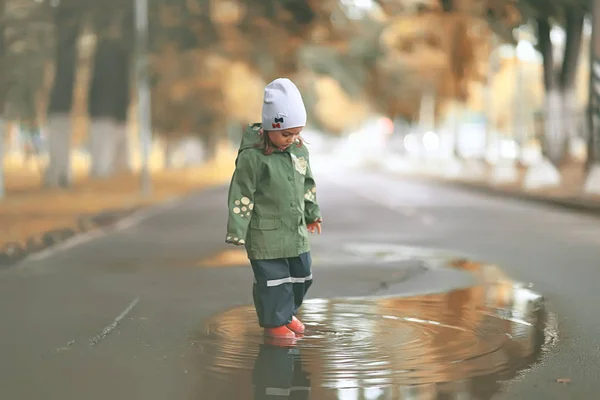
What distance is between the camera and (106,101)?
147 ft

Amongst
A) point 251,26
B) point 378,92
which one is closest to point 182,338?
point 251,26

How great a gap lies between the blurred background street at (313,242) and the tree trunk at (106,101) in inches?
3.7

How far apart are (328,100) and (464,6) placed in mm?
84405

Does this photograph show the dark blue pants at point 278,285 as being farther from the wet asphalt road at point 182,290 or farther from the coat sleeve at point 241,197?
the wet asphalt road at point 182,290

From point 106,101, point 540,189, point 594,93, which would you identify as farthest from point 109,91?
point 594,93

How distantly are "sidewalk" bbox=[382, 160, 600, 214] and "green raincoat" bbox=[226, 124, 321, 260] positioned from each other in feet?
61.7

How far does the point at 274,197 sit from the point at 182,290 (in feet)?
13.3

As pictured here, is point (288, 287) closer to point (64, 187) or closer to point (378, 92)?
point (64, 187)

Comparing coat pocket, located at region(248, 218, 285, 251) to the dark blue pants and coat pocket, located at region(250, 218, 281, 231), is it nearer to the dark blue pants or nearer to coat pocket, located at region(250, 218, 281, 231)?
coat pocket, located at region(250, 218, 281, 231)

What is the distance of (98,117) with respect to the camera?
4491cm

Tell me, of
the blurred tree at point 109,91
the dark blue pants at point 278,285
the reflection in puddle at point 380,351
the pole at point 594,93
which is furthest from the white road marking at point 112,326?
the blurred tree at point 109,91

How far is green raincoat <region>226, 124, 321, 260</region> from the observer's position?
858 cm

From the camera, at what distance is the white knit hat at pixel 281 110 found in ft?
27.9

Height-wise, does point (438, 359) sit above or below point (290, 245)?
below
